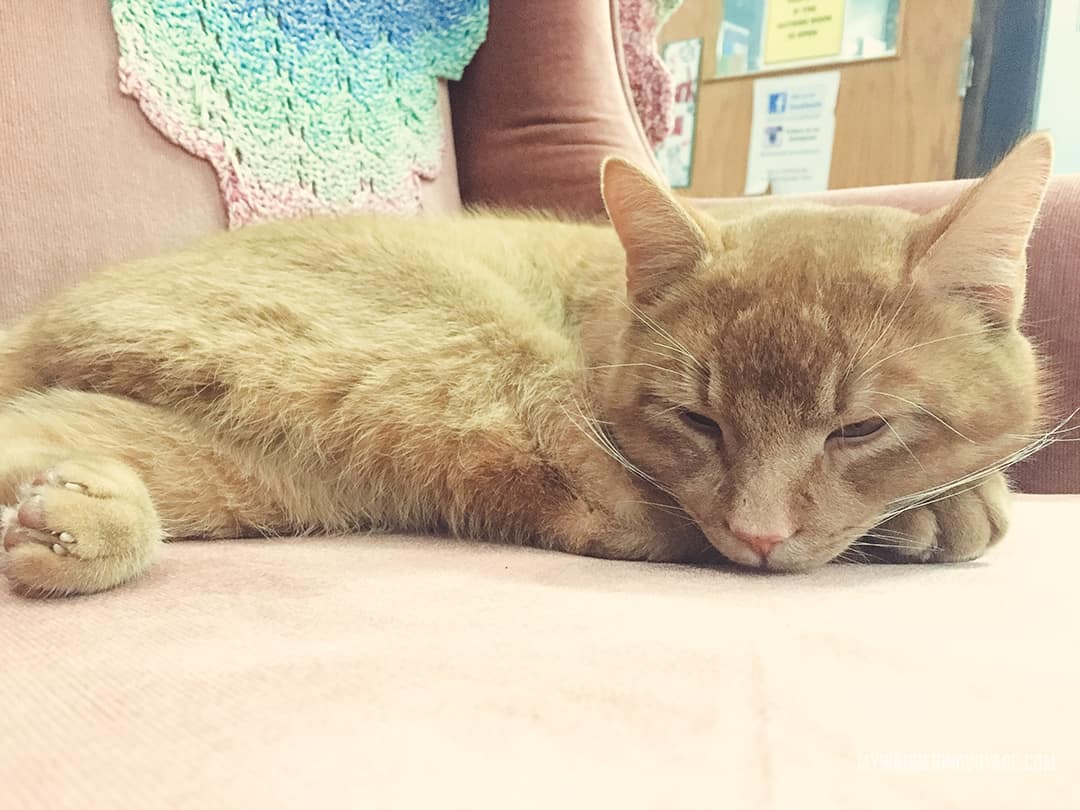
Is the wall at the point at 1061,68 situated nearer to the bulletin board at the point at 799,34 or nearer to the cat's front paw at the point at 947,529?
the bulletin board at the point at 799,34

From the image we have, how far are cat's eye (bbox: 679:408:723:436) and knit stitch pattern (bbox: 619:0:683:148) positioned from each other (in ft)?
3.72

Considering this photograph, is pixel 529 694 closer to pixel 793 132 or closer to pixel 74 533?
pixel 74 533

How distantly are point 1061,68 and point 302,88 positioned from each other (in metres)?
2.60

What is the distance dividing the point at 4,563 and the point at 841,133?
330cm

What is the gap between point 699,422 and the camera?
3.30 ft

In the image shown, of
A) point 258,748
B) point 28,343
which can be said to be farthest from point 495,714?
point 28,343

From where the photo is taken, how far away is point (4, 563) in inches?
28.5

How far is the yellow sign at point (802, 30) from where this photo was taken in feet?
10.9

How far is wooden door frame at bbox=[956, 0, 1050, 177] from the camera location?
2.85 meters

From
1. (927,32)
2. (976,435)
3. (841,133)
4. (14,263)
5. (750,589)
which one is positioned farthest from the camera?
(841,133)

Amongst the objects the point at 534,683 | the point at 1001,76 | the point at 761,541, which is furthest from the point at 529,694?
the point at 1001,76

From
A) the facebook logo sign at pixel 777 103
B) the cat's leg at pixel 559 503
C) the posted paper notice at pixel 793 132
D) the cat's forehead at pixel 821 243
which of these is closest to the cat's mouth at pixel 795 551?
the cat's leg at pixel 559 503

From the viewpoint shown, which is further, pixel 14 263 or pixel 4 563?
pixel 14 263

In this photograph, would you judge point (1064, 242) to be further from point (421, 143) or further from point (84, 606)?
point (84, 606)
